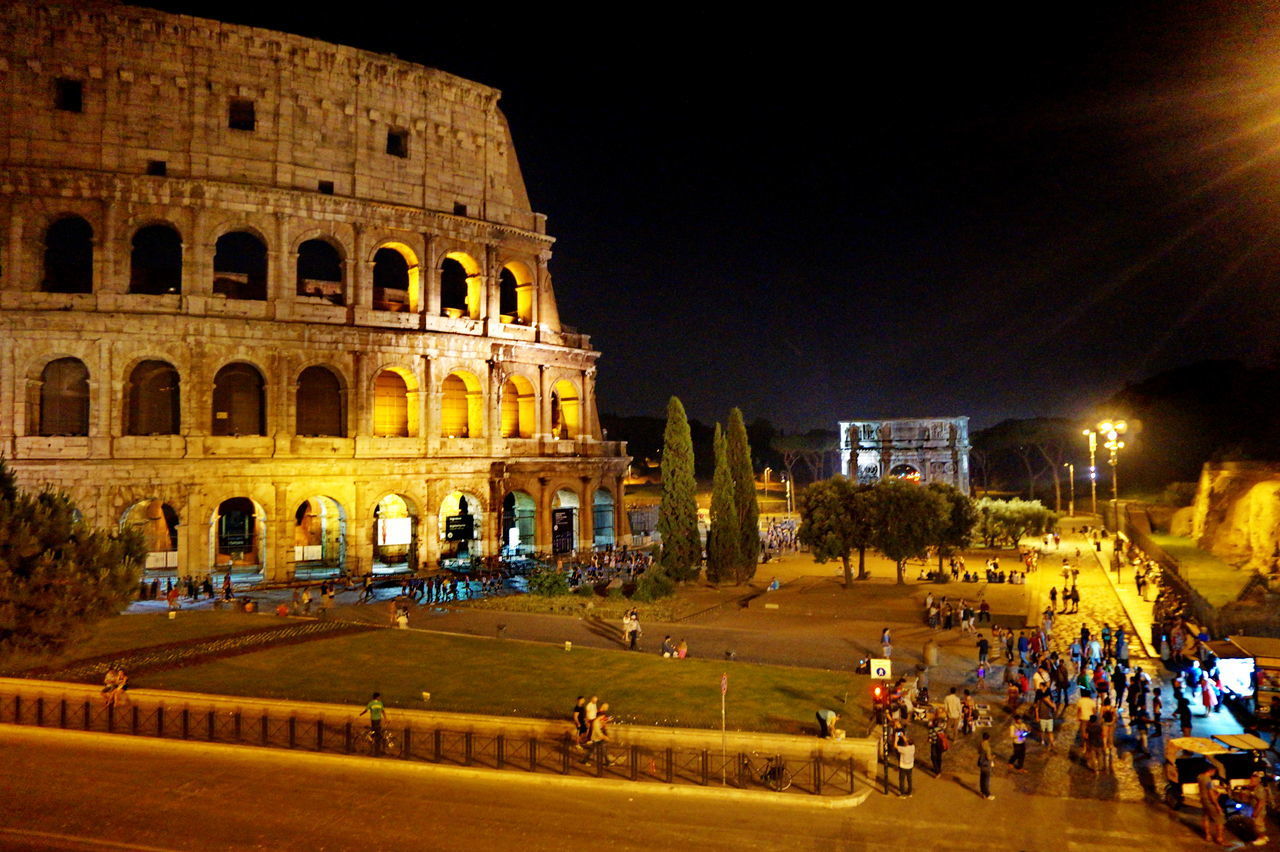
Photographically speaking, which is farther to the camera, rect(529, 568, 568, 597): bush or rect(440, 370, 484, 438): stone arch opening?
rect(440, 370, 484, 438): stone arch opening

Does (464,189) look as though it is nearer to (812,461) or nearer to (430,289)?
(430,289)

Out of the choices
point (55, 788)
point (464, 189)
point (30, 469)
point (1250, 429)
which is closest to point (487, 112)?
point (464, 189)

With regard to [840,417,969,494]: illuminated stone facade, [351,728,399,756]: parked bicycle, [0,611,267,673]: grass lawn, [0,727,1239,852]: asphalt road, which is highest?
[840,417,969,494]: illuminated stone facade

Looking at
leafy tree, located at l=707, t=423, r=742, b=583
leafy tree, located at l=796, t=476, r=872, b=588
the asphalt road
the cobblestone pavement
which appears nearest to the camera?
the asphalt road

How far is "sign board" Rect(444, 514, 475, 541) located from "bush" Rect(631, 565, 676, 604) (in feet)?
43.2

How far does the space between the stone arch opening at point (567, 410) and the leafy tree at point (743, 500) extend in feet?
29.4

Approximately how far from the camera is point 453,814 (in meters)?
12.6

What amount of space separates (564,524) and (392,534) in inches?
356

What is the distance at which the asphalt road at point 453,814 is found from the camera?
11719mm

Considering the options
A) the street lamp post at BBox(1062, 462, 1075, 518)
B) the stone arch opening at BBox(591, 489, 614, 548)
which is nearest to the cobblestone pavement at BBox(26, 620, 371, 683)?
the stone arch opening at BBox(591, 489, 614, 548)

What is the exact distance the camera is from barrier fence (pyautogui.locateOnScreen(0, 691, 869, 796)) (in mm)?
13805

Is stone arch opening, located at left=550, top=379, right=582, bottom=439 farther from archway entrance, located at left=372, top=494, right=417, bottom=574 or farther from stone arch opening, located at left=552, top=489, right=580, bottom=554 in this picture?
archway entrance, located at left=372, top=494, right=417, bottom=574

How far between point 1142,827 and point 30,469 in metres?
35.9

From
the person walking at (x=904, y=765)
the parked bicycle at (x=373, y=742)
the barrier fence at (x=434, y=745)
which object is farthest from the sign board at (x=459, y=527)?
the person walking at (x=904, y=765)
